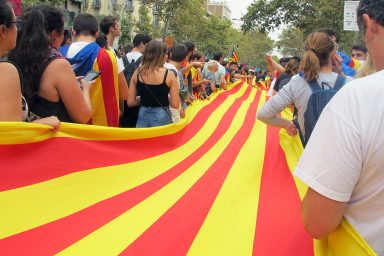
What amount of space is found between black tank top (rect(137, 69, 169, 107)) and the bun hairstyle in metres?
1.77

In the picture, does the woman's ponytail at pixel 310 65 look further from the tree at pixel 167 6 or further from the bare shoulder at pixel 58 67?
the tree at pixel 167 6

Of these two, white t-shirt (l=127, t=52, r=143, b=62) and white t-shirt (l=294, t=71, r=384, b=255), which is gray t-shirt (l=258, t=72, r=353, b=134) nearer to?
white t-shirt (l=294, t=71, r=384, b=255)

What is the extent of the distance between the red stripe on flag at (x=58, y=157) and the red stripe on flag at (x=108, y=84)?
2.70 ft

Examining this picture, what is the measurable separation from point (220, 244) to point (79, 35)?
287 cm

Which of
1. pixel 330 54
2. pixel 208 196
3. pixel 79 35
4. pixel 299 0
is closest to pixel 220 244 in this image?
pixel 208 196

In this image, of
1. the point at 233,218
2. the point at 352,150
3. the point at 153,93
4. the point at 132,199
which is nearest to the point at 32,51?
the point at 132,199

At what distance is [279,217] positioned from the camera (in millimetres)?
2301

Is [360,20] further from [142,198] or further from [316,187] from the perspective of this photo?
[142,198]

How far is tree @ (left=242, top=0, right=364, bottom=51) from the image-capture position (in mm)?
25614

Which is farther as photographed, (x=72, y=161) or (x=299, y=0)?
(x=299, y=0)

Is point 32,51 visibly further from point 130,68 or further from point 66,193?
point 130,68

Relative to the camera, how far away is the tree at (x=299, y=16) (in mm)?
25614

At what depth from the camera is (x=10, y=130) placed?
89.7 inches

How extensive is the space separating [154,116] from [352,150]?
11.7 feet
